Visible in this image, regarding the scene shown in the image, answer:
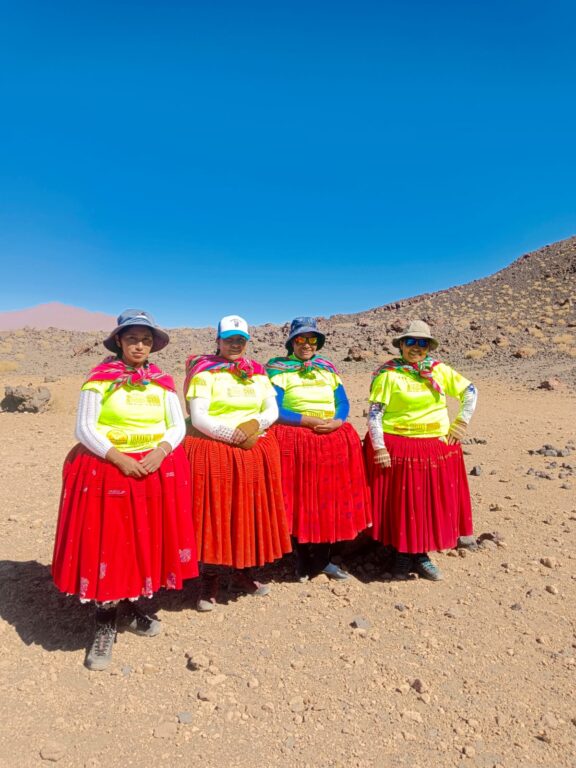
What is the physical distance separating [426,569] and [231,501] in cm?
167

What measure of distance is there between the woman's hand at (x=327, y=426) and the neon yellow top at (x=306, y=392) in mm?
90

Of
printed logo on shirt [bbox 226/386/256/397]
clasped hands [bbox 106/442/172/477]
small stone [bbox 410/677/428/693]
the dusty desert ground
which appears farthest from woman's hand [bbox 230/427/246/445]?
small stone [bbox 410/677/428/693]

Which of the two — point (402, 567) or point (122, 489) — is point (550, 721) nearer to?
point (402, 567)

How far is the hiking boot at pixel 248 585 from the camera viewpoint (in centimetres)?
387

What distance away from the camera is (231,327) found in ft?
11.6

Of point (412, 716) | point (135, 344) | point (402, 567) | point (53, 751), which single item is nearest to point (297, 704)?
point (412, 716)

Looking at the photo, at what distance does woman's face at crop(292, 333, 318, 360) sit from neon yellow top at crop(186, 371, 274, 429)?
48 cm

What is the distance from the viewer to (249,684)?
2.89 m

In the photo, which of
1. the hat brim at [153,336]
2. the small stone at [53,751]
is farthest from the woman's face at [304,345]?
the small stone at [53,751]

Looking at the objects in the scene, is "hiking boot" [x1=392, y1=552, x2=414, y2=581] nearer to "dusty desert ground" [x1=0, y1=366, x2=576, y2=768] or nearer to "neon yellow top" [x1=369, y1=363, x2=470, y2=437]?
"dusty desert ground" [x1=0, y1=366, x2=576, y2=768]

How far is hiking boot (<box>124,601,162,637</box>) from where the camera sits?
3.32 meters

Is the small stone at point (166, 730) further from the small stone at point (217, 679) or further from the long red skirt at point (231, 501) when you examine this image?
the long red skirt at point (231, 501)

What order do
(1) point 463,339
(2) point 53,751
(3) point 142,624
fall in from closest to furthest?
(2) point 53,751
(3) point 142,624
(1) point 463,339

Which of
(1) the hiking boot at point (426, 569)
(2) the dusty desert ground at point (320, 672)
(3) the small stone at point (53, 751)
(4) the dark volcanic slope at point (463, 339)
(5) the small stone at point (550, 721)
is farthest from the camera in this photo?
(4) the dark volcanic slope at point (463, 339)
